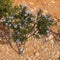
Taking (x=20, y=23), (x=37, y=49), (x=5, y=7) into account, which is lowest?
(x=37, y=49)

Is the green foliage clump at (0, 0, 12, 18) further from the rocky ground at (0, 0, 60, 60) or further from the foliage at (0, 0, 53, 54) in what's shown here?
the rocky ground at (0, 0, 60, 60)

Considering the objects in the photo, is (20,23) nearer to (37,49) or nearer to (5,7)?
(5,7)

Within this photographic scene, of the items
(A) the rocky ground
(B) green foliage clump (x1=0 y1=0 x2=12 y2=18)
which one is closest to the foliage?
(B) green foliage clump (x1=0 y1=0 x2=12 y2=18)

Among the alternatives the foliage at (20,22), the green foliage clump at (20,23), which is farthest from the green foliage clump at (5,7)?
the green foliage clump at (20,23)

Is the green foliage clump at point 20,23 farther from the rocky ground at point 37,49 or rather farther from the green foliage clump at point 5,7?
the rocky ground at point 37,49

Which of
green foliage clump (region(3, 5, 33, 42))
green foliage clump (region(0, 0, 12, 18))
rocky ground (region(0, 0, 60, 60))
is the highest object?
green foliage clump (region(0, 0, 12, 18))

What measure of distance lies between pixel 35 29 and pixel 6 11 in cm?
66

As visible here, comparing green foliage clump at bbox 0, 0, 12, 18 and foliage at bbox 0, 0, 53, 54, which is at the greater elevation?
green foliage clump at bbox 0, 0, 12, 18

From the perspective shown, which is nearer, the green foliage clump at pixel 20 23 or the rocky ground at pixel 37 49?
the green foliage clump at pixel 20 23

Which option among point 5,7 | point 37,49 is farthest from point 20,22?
point 37,49

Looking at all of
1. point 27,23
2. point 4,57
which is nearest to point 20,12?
point 27,23

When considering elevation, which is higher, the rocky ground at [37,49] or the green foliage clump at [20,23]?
the green foliage clump at [20,23]

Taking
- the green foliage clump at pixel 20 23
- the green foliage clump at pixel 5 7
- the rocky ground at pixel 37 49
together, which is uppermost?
the green foliage clump at pixel 5 7

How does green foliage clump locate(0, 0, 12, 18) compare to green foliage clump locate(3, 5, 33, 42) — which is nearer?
green foliage clump locate(3, 5, 33, 42)
